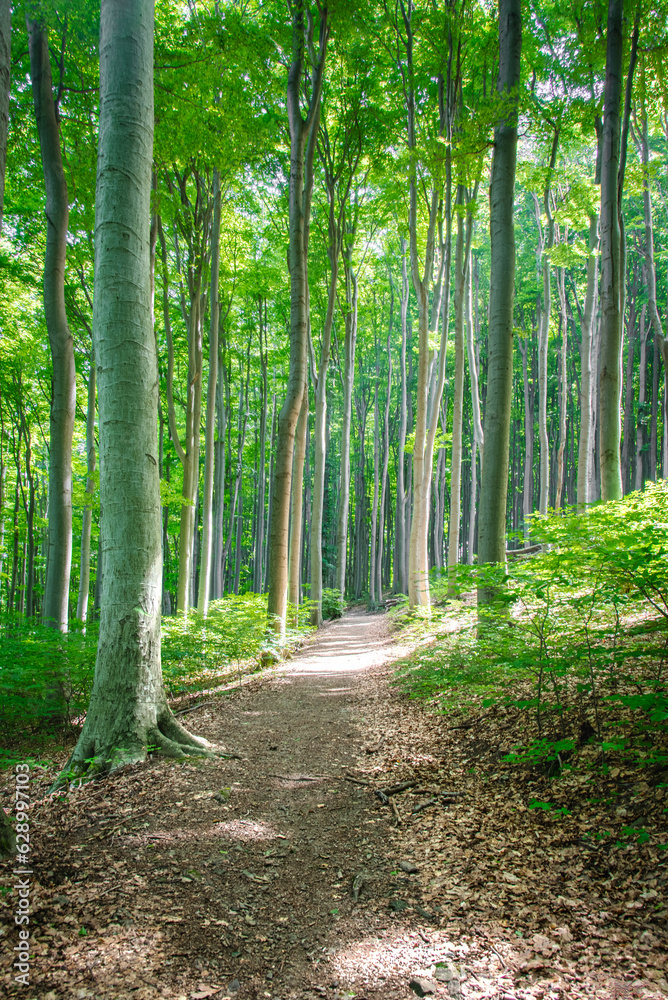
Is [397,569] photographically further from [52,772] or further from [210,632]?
[52,772]

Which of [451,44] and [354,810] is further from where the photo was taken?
[451,44]

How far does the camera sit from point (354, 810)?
3.15 meters

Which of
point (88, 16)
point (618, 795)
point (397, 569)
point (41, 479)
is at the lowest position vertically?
point (397, 569)

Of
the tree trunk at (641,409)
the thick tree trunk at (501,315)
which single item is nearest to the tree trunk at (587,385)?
A: the thick tree trunk at (501,315)

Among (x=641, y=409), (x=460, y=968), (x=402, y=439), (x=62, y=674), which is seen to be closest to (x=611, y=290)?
(x=460, y=968)

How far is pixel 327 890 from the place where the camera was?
2328 mm

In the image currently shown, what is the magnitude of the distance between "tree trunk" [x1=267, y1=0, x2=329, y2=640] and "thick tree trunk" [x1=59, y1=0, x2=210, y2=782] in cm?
467

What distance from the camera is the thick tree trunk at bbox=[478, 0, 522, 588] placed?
5.78m

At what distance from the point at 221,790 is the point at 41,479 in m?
24.1

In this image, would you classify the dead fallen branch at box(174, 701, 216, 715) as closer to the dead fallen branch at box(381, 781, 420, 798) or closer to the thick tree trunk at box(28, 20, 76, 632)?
the thick tree trunk at box(28, 20, 76, 632)

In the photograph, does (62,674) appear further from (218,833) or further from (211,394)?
(211,394)

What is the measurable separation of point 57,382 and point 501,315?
5939 mm

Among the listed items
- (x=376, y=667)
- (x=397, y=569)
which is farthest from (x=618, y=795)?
(x=397, y=569)

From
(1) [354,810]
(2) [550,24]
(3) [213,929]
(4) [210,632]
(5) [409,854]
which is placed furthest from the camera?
(2) [550,24]
